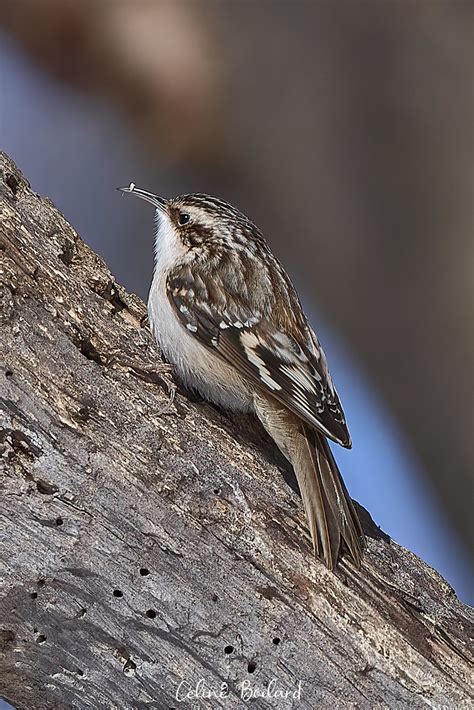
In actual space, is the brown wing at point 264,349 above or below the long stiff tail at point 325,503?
above

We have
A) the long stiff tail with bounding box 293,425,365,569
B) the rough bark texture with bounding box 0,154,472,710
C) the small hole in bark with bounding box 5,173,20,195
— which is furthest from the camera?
the small hole in bark with bounding box 5,173,20,195

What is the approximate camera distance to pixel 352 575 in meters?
1.75

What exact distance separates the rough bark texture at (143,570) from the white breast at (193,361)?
179mm

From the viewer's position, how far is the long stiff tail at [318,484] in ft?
5.70

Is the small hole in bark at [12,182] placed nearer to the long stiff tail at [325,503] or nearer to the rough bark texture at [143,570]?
the rough bark texture at [143,570]

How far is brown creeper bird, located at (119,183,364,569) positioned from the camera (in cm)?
182

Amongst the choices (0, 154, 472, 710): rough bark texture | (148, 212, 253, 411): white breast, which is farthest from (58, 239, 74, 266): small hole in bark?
(148, 212, 253, 411): white breast

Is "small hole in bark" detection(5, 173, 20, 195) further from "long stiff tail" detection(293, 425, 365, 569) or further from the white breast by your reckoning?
"long stiff tail" detection(293, 425, 365, 569)

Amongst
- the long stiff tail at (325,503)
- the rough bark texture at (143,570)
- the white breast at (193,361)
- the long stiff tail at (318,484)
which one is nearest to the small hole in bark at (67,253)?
the rough bark texture at (143,570)

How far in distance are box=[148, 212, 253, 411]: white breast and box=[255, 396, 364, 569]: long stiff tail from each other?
56 millimetres

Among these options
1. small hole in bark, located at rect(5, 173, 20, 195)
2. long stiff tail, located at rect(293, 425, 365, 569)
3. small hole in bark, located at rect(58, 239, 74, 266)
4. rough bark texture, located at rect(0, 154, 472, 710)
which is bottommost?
rough bark texture, located at rect(0, 154, 472, 710)

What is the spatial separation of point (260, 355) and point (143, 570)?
54cm

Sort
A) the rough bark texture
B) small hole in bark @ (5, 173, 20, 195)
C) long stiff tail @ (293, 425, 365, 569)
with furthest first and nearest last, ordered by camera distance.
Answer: small hole in bark @ (5, 173, 20, 195), long stiff tail @ (293, 425, 365, 569), the rough bark texture

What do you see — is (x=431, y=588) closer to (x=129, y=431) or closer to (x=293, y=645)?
(x=293, y=645)
